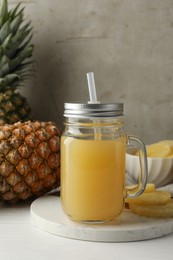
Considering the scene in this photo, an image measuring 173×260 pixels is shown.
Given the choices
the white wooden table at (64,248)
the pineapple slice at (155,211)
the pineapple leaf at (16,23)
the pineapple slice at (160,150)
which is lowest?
the white wooden table at (64,248)

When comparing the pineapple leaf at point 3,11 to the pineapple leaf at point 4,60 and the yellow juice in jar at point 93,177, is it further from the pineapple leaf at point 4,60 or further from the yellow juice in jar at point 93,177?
the yellow juice in jar at point 93,177

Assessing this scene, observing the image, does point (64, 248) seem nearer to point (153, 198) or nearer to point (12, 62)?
point (153, 198)

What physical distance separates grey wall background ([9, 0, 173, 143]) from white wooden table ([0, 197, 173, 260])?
2.20ft

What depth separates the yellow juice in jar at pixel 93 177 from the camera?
88cm

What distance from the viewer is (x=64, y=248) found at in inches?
32.8

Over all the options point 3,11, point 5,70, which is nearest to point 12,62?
point 5,70

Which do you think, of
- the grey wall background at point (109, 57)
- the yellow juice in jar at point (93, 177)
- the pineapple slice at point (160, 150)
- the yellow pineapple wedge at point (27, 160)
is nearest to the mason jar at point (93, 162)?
the yellow juice in jar at point (93, 177)

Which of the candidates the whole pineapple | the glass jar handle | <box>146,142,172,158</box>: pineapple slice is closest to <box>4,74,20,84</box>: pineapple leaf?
the whole pineapple

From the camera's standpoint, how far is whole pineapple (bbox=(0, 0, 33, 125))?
1.38m

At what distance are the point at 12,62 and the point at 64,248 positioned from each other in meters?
0.79

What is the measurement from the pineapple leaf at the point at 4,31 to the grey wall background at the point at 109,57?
0.15 metres

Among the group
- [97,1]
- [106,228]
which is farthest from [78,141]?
[97,1]

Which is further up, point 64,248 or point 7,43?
point 7,43

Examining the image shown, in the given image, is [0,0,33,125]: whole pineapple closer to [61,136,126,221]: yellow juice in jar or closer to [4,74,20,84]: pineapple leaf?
[4,74,20,84]: pineapple leaf
